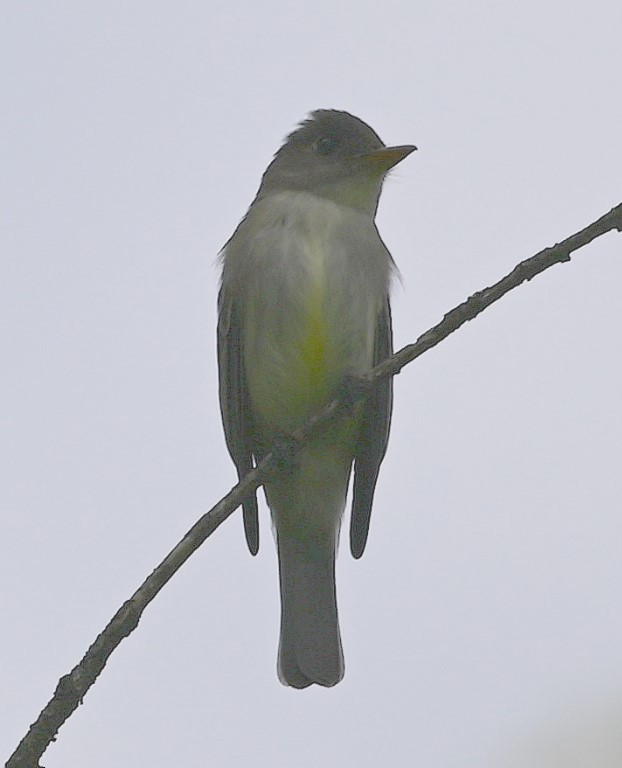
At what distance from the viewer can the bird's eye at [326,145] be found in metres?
5.48

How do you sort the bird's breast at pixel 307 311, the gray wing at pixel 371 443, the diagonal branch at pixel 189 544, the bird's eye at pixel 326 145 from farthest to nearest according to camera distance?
the bird's eye at pixel 326 145
the gray wing at pixel 371 443
the bird's breast at pixel 307 311
the diagonal branch at pixel 189 544

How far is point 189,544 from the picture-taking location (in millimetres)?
2994

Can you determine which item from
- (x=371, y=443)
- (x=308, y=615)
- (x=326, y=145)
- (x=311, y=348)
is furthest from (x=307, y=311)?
(x=308, y=615)

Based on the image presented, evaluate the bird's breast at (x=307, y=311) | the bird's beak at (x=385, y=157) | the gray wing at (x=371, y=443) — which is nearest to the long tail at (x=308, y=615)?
the gray wing at (x=371, y=443)

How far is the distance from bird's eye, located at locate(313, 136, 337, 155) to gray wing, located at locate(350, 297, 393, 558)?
81cm

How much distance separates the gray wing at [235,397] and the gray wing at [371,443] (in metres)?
0.43

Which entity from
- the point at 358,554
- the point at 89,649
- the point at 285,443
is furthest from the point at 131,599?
the point at 358,554

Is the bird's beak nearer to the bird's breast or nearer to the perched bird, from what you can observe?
the perched bird

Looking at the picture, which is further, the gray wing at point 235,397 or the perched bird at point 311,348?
the gray wing at point 235,397

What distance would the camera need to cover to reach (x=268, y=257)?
4.94 metres

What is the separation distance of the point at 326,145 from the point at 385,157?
0.40 m

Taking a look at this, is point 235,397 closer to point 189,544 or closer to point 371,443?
point 371,443

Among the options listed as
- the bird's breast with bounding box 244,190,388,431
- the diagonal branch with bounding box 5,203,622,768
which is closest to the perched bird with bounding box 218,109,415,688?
the bird's breast with bounding box 244,190,388,431

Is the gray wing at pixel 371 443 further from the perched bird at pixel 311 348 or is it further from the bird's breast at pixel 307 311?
the bird's breast at pixel 307 311
